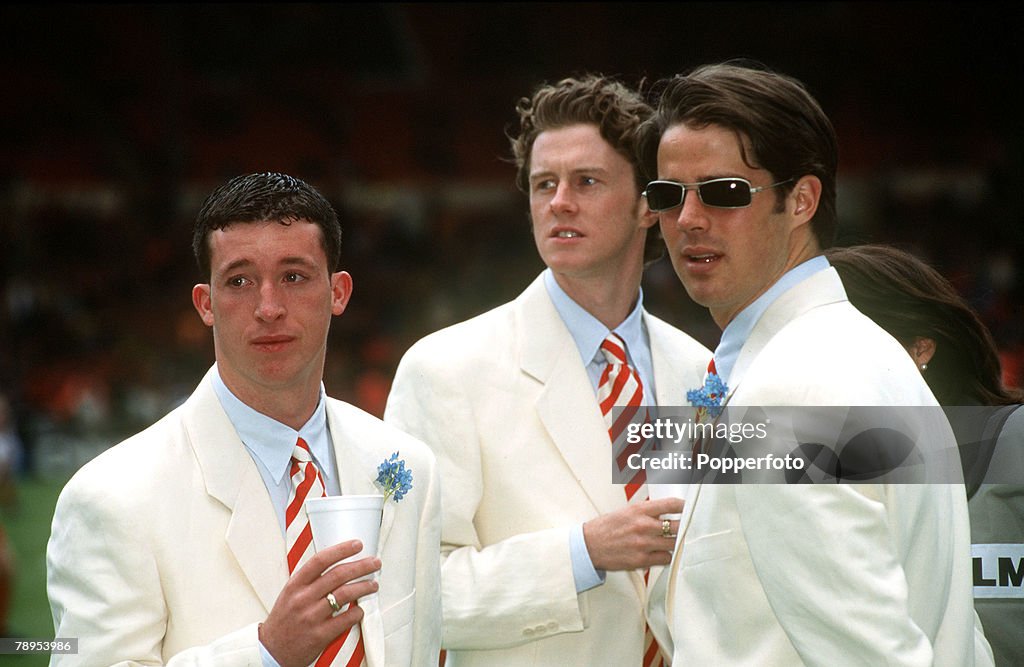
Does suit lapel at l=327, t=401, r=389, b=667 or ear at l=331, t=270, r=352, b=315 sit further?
ear at l=331, t=270, r=352, b=315

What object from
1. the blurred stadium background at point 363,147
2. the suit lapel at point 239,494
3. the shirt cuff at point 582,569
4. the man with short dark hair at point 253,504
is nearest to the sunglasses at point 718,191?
the man with short dark hair at point 253,504

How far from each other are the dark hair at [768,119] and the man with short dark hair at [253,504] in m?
0.92

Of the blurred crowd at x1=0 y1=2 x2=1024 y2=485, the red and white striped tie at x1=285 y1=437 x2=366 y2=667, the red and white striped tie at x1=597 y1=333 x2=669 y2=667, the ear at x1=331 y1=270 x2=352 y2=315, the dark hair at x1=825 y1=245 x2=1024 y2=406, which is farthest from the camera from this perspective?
the blurred crowd at x1=0 y1=2 x2=1024 y2=485

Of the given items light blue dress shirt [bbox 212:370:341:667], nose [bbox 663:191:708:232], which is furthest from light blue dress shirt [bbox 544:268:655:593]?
light blue dress shirt [bbox 212:370:341:667]

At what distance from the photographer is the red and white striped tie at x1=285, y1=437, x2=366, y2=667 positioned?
2.63 m

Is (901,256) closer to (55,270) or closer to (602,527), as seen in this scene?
(602,527)

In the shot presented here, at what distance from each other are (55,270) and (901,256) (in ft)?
62.2

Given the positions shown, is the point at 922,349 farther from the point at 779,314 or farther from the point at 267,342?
the point at 267,342

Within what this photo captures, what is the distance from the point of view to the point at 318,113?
21.8 metres

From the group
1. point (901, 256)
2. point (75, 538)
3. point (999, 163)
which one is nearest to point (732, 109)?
point (901, 256)

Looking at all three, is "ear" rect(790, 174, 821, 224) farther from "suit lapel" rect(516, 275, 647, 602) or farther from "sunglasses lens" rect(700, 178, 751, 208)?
"suit lapel" rect(516, 275, 647, 602)

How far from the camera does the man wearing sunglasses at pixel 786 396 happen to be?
234 cm

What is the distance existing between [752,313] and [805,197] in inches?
13.2

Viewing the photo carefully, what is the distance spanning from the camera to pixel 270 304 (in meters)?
2.75
